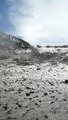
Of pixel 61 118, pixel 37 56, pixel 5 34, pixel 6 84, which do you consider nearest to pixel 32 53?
pixel 37 56

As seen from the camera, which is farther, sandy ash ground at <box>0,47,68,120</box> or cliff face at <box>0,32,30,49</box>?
cliff face at <box>0,32,30,49</box>

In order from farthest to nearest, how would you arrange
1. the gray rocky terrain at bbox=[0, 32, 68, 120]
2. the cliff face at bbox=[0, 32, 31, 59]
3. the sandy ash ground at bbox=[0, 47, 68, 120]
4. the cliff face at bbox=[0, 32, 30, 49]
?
1. the cliff face at bbox=[0, 32, 30, 49]
2. the cliff face at bbox=[0, 32, 31, 59]
3. the gray rocky terrain at bbox=[0, 32, 68, 120]
4. the sandy ash ground at bbox=[0, 47, 68, 120]

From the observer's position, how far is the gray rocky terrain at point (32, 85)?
756 cm

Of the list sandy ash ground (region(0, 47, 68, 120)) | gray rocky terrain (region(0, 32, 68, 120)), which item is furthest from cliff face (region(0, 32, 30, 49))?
sandy ash ground (region(0, 47, 68, 120))

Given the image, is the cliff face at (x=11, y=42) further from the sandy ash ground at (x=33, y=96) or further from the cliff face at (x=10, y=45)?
the sandy ash ground at (x=33, y=96)

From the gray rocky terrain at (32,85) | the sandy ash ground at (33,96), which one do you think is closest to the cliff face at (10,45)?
the gray rocky terrain at (32,85)

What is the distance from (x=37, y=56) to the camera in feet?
76.4

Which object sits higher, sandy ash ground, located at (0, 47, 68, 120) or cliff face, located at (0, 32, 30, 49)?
cliff face, located at (0, 32, 30, 49)

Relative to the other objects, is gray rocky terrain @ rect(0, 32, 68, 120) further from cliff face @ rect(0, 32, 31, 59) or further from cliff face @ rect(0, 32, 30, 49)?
cliff face @ rect(0, 32, 30, 49)

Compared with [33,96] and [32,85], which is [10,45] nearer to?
[32,85]

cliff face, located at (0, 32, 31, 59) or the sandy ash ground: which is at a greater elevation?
cliff face, located at (0, 32, 31, 59)

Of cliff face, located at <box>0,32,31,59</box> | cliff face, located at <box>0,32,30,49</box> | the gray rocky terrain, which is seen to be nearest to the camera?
the gray rocky terrain

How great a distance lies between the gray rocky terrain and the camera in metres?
7.56

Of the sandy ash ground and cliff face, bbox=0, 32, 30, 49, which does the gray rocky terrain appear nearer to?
the sandy ash ground
